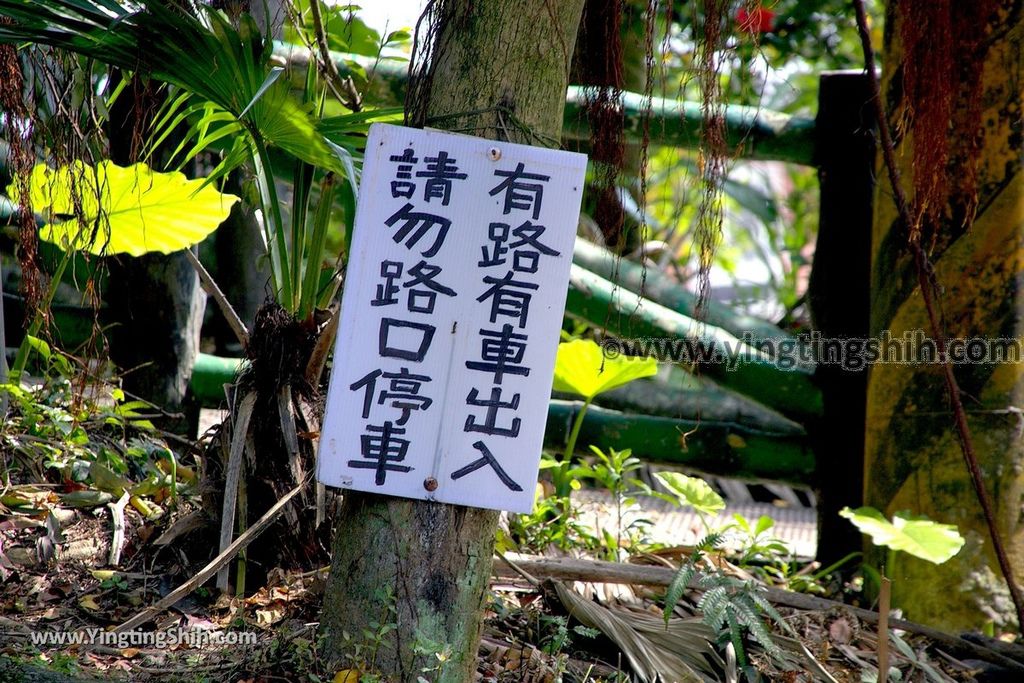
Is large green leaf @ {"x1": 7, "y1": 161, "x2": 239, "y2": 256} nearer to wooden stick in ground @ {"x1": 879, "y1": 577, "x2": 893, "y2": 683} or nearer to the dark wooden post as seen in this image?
wooden stick in ground @ {"x1": 879, "y1": 577, "x2": 893, "y2": 683}

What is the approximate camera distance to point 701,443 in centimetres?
321

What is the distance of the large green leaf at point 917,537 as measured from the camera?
215 cm

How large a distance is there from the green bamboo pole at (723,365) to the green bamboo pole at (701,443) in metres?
0.14

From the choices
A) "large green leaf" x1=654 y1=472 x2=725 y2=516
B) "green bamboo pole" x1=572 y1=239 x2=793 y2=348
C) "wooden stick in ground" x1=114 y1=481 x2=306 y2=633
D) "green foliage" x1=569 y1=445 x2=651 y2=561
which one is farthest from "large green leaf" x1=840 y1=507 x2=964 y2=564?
"wooden stick in ground" x1=114 y1=481 x2=306 y2=633

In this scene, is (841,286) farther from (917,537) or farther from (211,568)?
(211,568)

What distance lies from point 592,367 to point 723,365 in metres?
0.61

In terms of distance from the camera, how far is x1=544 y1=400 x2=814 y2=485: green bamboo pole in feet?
10.4

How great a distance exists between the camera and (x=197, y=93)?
1.98 metres

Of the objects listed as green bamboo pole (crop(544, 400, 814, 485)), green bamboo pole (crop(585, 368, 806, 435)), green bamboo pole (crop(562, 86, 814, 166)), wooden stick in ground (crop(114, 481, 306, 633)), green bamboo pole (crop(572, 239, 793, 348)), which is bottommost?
wooden stick in ground (crop(114, 481, 306, 633))

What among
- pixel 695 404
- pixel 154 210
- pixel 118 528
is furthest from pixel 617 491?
pixel 154 210

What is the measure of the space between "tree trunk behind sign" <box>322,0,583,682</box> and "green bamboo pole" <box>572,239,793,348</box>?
4.69ft

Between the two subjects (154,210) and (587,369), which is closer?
(154,210)

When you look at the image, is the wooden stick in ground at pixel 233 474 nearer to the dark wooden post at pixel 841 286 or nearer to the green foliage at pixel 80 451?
the green foliage at pixel 80 451

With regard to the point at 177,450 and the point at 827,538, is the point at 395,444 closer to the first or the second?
the point at 177,450
